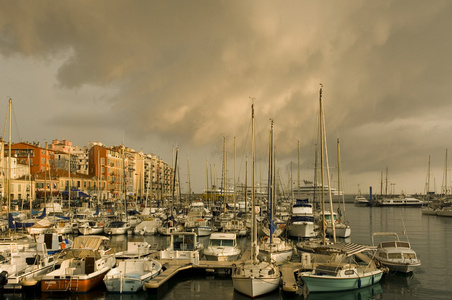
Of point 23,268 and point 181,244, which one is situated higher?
point 181,244

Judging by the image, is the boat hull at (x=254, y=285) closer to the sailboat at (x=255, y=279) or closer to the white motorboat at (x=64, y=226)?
the sailboat at (x=255, y=279)

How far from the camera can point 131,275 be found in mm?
24828

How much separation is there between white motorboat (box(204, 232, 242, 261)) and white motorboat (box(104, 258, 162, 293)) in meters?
5.75

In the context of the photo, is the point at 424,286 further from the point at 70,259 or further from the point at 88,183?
the point at 88,183

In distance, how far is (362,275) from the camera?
2478cm

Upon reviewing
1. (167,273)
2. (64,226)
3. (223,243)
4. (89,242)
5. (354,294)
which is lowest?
(64,226)

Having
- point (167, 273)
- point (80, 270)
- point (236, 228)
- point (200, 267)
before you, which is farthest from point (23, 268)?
point (236, 228)

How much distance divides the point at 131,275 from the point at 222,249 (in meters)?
9.11

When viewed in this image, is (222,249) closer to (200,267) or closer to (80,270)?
(200,267)

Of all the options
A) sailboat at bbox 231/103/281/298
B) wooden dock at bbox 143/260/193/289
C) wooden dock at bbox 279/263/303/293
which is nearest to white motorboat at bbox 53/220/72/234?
wooden dock at bbox 143/260/193/289

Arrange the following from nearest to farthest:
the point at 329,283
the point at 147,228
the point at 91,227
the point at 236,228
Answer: the point at 329,283
the point at 236,228
the point at 91,227
the point at 147,228

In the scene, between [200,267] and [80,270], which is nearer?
[80,270]

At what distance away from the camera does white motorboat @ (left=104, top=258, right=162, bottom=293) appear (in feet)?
77.0

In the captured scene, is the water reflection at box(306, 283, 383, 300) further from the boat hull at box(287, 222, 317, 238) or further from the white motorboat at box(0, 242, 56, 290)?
the boat hull at box(287, 222, 317, 238)
